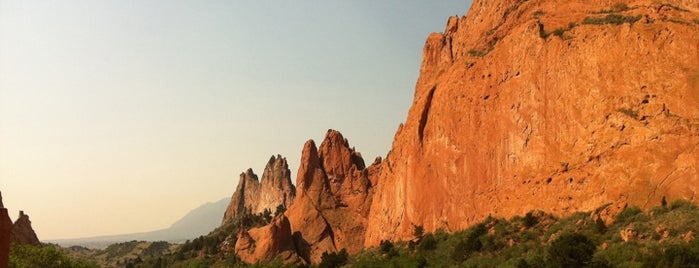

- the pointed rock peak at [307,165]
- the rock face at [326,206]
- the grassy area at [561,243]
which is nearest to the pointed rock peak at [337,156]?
the rock face at [326,206]

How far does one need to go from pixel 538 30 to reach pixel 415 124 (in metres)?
21.6

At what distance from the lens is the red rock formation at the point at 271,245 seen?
91.5 metres

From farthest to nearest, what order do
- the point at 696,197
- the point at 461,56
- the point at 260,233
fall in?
the point at 260,233 → the point at 461,56 → the point at 696,197

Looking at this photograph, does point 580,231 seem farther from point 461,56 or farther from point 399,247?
point 461,56

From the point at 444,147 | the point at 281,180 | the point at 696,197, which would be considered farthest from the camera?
the point at 281,180

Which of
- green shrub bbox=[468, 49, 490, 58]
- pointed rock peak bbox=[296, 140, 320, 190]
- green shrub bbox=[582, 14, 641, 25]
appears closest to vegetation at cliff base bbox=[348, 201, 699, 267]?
green shrub bbox=[582, 14, 641, 25]

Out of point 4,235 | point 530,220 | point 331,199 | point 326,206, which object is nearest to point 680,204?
point 530,220

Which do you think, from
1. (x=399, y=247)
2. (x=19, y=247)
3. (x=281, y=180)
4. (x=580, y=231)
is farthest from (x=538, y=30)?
(x=281, y=180)

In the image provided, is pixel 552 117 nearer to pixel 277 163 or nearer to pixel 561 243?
pixel 561 243

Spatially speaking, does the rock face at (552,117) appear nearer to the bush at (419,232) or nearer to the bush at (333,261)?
the bush at (419,232)

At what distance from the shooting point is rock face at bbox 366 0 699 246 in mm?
54031

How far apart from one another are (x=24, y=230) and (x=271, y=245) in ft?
119

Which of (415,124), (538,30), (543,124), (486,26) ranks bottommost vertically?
(543,124)

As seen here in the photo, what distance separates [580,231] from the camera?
172 feet
